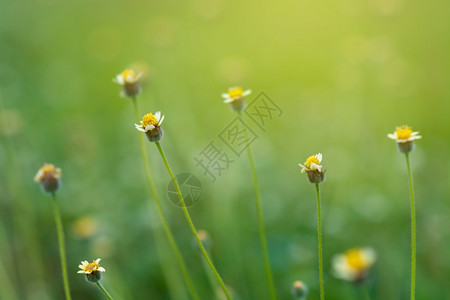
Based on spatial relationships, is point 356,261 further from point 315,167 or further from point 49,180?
point 49,180

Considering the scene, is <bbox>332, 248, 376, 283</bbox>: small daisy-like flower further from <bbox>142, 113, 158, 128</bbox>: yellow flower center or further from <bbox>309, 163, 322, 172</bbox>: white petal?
<bbox>142, 113, 158, 128</bbox>: yellow flower center

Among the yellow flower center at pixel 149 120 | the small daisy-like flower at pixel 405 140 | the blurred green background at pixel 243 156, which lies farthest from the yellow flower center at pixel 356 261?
the yellow flower center at pixel 149 120

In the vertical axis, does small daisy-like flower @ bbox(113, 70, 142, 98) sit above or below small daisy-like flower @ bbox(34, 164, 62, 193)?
above

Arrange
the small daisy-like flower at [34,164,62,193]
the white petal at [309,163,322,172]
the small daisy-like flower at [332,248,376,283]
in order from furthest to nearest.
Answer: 1. the small daisy-like flower at [332,248,376,283]
2. the small daisy-like flower at [34,164,62,193]
3. the white petal at [309,163,322,172]

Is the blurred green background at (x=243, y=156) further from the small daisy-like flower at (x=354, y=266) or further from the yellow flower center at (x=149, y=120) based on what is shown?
the yellow flower center at (x=149, y=120)

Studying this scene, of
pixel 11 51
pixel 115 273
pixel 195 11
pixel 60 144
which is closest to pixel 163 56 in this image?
pixel 60 144

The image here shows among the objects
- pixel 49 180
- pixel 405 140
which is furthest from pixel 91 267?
pixel 405 140

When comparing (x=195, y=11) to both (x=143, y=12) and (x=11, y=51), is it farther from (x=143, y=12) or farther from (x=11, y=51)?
(x=11, y=51)

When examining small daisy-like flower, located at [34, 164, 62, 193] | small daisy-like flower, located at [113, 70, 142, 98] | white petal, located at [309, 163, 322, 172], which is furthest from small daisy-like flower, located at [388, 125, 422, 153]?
small daisy-like flower, located at [34, 164, 62, 193]
